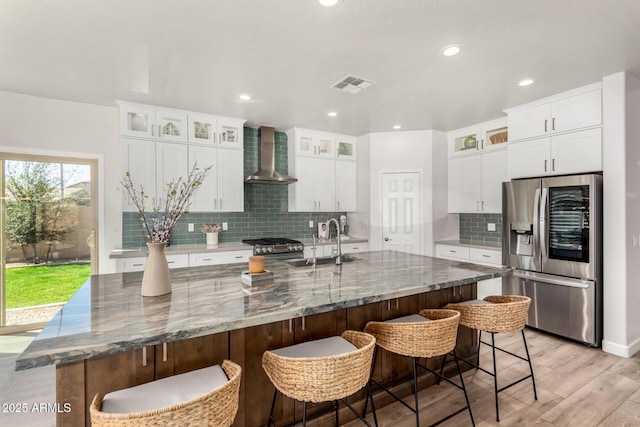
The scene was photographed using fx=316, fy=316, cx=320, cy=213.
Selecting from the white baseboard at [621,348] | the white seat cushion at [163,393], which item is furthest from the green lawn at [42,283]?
the white baseboard at [621,348]

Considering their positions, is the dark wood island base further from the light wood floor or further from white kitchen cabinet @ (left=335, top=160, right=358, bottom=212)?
white kitchen cabinet @ (left=335, top=160, right=358, bottom=212)

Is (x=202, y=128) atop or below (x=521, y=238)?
atop

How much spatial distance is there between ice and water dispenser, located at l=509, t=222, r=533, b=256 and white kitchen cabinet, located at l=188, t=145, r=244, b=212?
3375 mm

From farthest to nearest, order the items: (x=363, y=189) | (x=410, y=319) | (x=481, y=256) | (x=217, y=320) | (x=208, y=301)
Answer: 1. (x=363, y=189)
2. (x=481, y=256)
3. (x=410, y=319)
4. (x=208, y=301)
5. (x=217, y=320)

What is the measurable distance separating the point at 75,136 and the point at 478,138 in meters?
5.17

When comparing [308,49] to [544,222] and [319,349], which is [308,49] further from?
[544,222]

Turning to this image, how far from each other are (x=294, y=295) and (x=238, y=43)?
6.21 ft

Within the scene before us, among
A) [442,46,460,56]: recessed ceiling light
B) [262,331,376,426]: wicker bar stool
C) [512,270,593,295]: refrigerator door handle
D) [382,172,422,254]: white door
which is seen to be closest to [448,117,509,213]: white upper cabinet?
[382,172,422,254]: white door

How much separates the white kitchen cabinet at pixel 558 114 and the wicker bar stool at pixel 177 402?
12.6ft

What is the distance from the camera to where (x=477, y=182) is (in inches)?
179

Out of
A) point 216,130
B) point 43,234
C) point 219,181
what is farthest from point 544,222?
point 43,234

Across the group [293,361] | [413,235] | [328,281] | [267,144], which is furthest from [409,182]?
[293,361]

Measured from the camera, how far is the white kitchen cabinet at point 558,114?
3082mm

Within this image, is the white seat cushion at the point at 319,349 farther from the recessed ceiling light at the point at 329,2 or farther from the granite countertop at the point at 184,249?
the granite countertop at the point at 184,249
